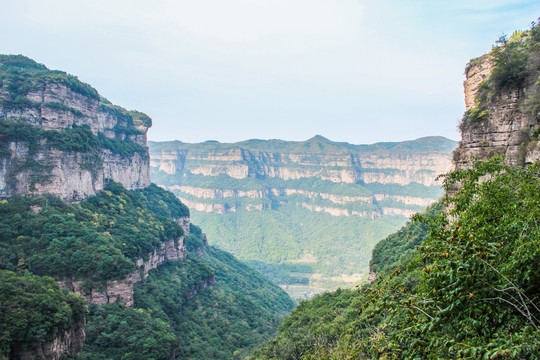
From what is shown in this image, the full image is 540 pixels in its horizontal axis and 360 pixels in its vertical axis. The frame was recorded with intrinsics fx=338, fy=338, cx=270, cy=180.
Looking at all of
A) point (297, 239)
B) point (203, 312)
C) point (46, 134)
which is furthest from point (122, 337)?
point (297, 239)

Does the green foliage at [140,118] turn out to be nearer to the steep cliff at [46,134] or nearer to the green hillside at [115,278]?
the steep cliff at [46,134]

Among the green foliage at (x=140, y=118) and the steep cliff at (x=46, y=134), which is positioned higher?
the green foliage at (x=140, y=118)

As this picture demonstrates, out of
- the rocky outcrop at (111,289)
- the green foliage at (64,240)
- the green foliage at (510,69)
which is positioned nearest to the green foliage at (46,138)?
the green foliage at (64,240)

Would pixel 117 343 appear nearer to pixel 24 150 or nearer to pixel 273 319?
pixel 24 150

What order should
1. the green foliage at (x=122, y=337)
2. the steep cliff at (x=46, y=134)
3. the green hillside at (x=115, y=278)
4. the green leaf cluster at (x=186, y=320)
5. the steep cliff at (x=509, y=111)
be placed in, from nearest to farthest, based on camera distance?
1. the steep cliff at (x=509, y=111)
2. the green hillside at (x=115, y=278)
3. the green foliage at (x=122, y=337)
4. the green leaf cluster at (x=186, y=320)
5. the steep cliff at (x=46, y=134)

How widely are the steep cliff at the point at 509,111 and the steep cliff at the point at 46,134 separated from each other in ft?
141

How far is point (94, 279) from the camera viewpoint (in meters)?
34.6

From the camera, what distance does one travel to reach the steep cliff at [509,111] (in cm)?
1736

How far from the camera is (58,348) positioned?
23047mm

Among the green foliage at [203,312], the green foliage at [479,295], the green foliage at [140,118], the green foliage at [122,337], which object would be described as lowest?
the green foliage at [203,312]

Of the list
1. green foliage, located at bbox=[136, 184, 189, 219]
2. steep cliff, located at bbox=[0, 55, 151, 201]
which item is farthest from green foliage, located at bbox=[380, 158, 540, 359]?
green foliage, located at bbox=[136, 184, 189, 219]

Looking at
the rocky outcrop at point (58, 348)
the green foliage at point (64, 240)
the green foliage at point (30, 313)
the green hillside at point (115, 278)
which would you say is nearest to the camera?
the green foliage at point (30, 313)

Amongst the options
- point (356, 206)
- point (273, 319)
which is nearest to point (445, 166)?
point (356, 206)

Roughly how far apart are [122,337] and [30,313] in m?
12.0
